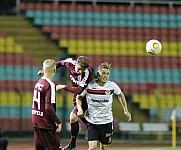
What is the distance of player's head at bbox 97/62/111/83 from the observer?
37.8 ft

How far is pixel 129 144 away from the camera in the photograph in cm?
2261

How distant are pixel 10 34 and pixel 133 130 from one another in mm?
7083

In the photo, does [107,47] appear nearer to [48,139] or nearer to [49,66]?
[48,139]

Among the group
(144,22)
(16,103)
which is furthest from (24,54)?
(144,22)


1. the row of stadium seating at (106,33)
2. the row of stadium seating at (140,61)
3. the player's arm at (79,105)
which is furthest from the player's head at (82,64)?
the row of stadium seating at (106,33)

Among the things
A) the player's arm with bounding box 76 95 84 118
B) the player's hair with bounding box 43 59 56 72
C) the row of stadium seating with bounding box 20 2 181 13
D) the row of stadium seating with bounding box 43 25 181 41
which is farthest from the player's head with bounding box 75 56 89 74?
the row of stadium seating with bounding box 20 2 181 13

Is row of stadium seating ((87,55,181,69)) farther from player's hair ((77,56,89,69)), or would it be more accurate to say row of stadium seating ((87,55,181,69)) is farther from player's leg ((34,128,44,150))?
player's leg ((34,128,44,150))

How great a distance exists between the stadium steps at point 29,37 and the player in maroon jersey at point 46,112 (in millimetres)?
15797

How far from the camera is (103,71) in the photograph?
37.9 ft

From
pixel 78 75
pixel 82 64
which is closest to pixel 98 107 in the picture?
pixel 78 75

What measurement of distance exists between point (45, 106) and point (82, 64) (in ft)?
4.82

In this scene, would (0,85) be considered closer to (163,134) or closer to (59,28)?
(59,28)

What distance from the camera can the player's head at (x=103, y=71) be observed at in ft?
37.8

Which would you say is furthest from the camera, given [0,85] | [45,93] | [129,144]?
[0,85]
